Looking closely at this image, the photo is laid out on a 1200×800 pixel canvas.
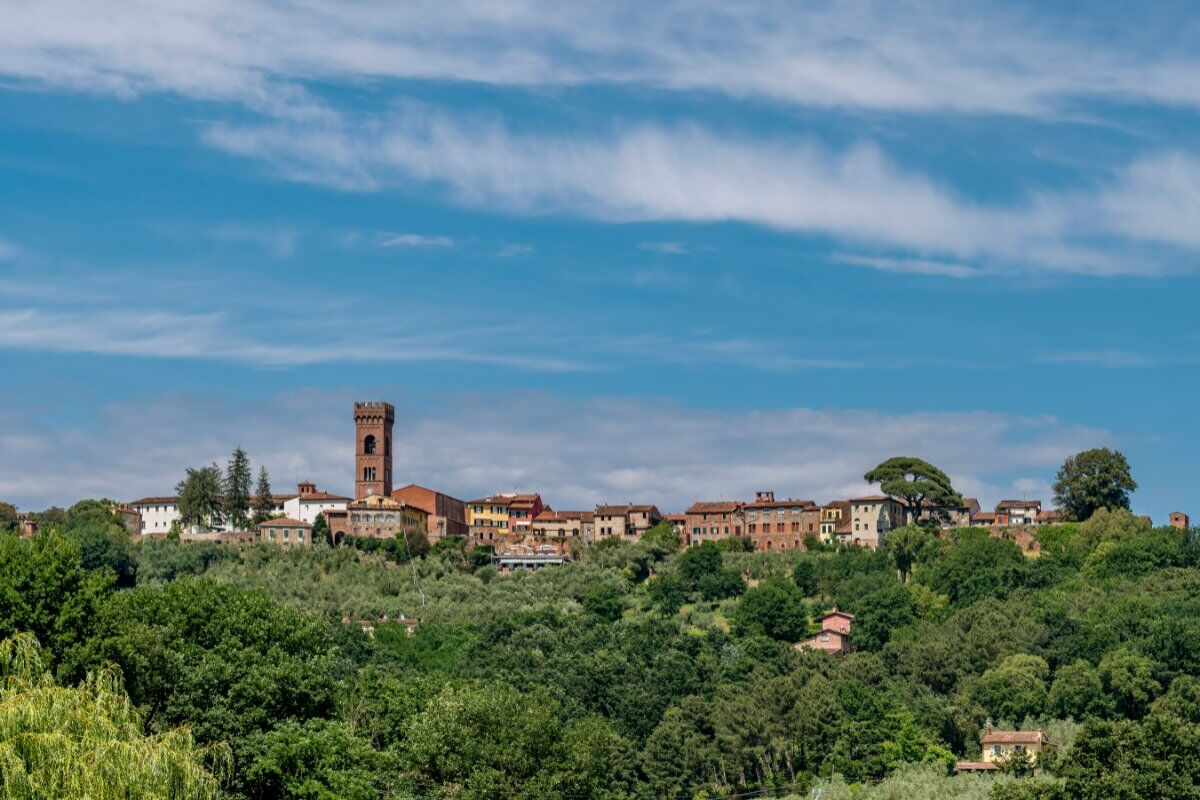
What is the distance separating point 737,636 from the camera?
5084 inches

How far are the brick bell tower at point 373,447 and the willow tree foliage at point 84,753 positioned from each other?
140811 mm

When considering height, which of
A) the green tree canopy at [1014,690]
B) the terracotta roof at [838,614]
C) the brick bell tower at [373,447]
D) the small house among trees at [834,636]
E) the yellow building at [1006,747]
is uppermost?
the brick bell tower at [373,447]

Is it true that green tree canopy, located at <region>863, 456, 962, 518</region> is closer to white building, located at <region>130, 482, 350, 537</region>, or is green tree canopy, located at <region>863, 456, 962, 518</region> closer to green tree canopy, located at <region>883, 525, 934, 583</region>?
green tree canopy, located at <region>883, 525, 934, 583</region>

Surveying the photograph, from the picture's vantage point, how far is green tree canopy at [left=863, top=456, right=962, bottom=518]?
16162 centimetres

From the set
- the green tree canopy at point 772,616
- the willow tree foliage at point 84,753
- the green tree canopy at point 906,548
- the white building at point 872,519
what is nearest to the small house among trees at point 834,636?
the green tree canopy at point 772,616

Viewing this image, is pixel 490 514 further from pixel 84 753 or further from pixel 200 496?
pixel 84 753

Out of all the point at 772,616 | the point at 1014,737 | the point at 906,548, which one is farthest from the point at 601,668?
the point at 906,548

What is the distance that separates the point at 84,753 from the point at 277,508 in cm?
13853

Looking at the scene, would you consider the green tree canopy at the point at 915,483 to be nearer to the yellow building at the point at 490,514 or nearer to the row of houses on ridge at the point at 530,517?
the row of houses on ridge at the point at 530,517

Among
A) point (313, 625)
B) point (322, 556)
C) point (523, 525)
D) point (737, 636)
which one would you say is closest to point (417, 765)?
point (313, 625)

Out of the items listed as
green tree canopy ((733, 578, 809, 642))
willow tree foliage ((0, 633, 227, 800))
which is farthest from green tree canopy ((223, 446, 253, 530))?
willow tree foliage ((0, 633, 227, 800))

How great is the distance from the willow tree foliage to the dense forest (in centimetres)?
8

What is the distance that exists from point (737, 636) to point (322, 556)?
4116 centimetres

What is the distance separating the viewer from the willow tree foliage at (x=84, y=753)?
40.2 m
